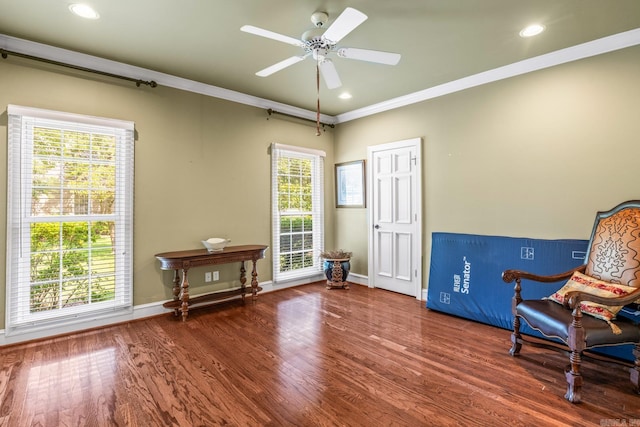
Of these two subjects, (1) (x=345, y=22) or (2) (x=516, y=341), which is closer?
(1) (x=345, y=22)

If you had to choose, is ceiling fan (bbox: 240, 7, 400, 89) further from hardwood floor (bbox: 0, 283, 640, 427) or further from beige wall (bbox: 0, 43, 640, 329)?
hardwood floor (bbox: 0, 283, 640, 427)

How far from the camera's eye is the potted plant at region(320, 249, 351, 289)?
4.63 metres

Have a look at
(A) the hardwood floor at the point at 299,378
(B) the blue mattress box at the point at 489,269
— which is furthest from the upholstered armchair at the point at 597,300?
(B) the blue mattress box at the point at 489,269

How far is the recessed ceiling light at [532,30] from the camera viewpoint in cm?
257

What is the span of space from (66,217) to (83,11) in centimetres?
184

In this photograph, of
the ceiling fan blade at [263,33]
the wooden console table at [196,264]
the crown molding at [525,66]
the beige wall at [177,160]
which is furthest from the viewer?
the wooden console table at [196,264]

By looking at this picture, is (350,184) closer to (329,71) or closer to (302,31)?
(329,71)

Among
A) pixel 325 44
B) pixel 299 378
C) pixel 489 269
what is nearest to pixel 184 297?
pixel 299 378

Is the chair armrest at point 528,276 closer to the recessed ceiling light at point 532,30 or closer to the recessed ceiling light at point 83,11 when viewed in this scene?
the recessed ceiling light at point 532,30

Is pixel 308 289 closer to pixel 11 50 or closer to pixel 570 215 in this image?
pixel 570 215

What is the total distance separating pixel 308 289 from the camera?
467cm

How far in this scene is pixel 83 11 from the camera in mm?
2363

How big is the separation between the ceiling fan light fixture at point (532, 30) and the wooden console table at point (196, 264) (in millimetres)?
3482

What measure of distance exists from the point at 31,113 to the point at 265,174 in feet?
8.21
